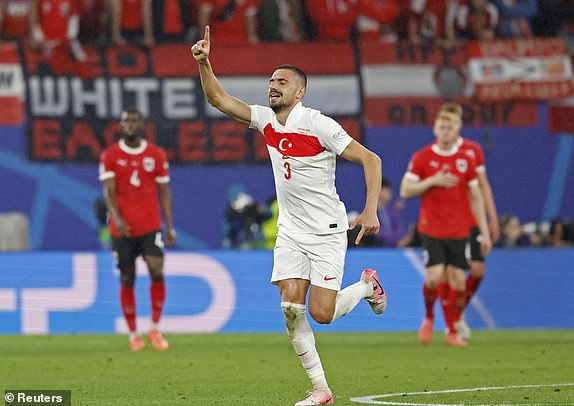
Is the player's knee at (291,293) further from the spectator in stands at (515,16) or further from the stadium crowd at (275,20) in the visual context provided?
the spectator in stands at (515,16)

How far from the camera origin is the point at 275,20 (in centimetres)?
2005

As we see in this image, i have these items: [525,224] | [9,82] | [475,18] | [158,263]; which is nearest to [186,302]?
[158,263]

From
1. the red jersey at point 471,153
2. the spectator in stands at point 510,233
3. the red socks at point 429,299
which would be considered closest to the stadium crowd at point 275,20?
the spectator in stands at point 510,233

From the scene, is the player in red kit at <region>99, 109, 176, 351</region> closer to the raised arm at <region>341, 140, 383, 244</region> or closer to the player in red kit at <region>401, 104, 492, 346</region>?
the player in red kit at <region>401, 104, 492, 346</region>

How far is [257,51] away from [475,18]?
3.77 metres

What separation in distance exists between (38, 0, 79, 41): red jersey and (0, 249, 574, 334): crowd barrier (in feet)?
17.8

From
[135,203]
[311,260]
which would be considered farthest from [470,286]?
[311,260]

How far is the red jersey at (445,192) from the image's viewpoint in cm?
1290

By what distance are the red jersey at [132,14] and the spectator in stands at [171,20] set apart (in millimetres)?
208

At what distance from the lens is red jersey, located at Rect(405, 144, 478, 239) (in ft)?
42.3

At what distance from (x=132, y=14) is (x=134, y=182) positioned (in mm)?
7334

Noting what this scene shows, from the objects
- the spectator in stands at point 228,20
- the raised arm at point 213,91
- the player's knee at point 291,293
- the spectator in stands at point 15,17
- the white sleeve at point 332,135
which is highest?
the spectator in stands at point 15,17

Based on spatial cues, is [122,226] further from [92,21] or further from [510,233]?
[92,21]

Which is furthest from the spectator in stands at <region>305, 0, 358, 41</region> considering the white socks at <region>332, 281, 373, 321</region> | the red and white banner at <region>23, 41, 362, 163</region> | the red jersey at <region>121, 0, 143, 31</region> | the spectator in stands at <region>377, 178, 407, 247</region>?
the white socks at <region>332, 281, 373, 321</region>
